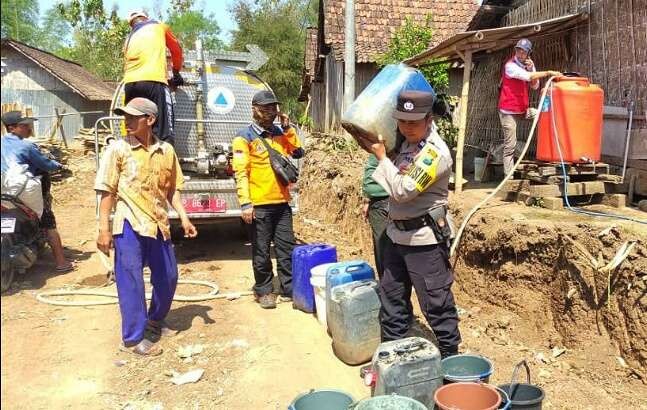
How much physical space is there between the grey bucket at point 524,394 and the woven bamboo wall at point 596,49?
454 centimetres

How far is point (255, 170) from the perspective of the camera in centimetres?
505

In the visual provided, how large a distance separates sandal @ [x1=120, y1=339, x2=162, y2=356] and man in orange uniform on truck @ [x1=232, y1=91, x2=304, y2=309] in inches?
48.3

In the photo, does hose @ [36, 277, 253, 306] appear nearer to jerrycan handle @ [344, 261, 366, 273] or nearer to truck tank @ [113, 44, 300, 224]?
A: truck tank @ [113, 44, 300, 224]

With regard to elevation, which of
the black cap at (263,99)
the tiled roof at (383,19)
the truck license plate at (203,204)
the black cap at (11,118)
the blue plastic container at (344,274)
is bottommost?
the blue plastic container at (344,274)

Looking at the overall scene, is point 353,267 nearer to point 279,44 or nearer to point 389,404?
point 389,404

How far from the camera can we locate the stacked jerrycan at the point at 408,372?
10.1 ft

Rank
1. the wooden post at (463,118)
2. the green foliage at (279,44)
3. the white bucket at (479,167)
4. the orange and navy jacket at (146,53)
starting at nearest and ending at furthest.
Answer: the orange and navy jacket at (146,53) → the wooden post at (463,118) → the white bucket at (479,167) → the green foliage at (279,44)

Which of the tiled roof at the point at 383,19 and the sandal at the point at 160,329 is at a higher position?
the tiled roof at the point at 383,19

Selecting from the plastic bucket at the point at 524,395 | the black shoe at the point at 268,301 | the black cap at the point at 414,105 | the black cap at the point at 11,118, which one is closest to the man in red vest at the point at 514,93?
the black shoe at the point at 268,301

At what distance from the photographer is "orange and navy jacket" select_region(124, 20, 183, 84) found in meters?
5.67

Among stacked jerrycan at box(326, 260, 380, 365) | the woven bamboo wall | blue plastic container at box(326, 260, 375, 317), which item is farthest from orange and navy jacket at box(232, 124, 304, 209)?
the woven bamboo wall

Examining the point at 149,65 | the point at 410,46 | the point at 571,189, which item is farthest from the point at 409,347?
the point at 410,46

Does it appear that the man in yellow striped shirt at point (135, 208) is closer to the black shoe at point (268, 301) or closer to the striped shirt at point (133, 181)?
the striped shirt at point (133, 181)

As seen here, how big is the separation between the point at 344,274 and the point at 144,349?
1.67 metres
